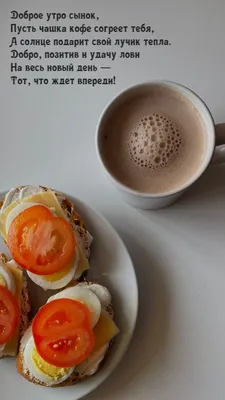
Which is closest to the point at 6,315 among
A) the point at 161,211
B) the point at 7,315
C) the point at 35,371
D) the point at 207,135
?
the point at 7,315

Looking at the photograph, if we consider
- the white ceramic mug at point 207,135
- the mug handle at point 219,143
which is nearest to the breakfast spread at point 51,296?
the white ceramic mug at point 207,135

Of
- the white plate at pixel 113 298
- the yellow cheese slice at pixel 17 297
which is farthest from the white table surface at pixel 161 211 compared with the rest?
the yellow cheese slice at pixel 17 297

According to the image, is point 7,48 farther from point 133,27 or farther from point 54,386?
point 54,386

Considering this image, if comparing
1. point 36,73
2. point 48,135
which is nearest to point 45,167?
point 48,135

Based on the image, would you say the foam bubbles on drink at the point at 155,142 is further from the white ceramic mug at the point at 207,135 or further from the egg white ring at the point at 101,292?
the egg white ring at the point at 101,292

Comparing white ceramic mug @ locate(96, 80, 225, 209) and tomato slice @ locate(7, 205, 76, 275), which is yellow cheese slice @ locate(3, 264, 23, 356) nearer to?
tomato slice @ locate(7, 205, 76, 275)

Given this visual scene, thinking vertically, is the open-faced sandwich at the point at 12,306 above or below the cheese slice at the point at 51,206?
below

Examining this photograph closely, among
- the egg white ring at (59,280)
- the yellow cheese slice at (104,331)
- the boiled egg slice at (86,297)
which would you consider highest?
the egg white ring at (59,280)
